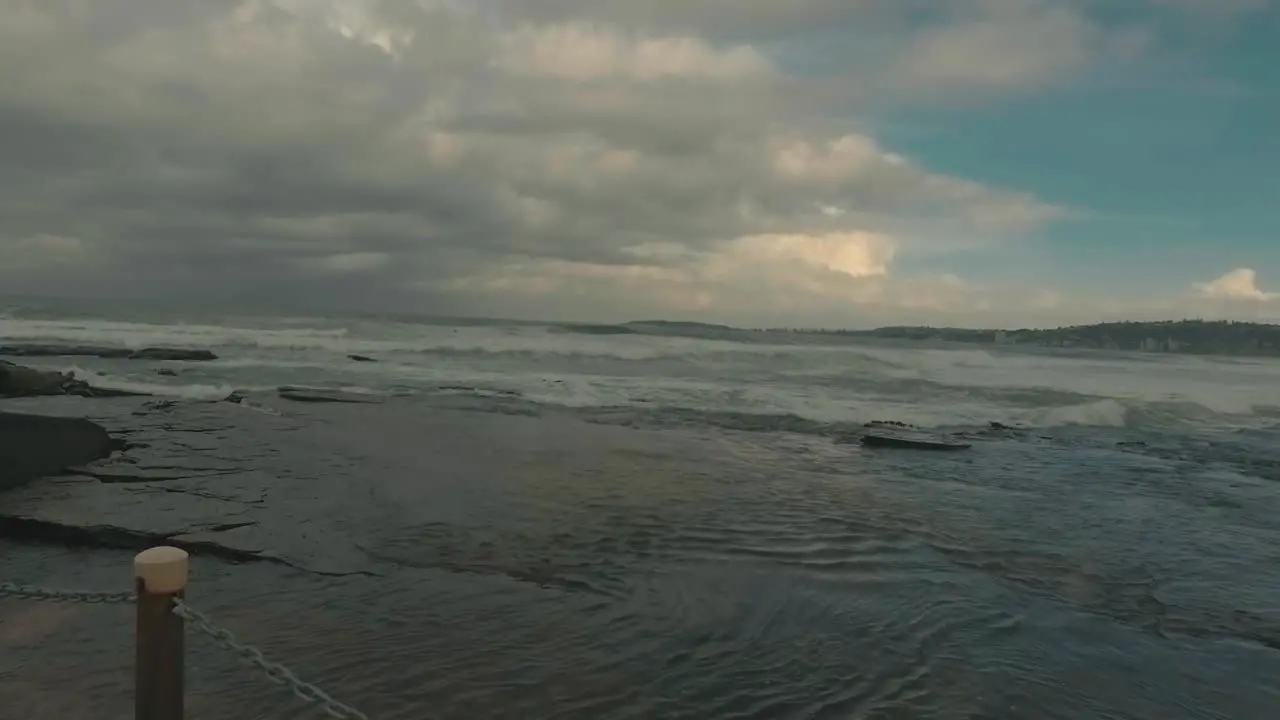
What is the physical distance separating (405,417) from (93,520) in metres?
8.34

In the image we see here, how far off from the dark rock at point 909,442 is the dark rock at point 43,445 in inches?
460

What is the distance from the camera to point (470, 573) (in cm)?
598

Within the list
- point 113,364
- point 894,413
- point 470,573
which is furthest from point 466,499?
point 113,364

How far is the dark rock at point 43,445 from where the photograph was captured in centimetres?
740

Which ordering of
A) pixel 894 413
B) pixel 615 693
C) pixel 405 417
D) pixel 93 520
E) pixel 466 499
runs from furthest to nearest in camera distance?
pixel 894 413
pixel 405 417
pixel 466 499
pixel 93 520
pixel 615 693

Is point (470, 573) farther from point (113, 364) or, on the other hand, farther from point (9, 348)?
point (9, 348)

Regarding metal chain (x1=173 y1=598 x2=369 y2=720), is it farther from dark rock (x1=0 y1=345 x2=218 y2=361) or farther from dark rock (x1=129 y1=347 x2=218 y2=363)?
dark rock (x1=0 y1=345 x2=218 y2=361)

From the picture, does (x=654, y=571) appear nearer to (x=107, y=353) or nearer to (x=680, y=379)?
(x=680, y=379)

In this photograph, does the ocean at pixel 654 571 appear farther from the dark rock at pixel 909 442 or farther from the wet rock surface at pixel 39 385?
the wet rock surface at pixel 39 385

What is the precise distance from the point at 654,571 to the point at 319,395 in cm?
1341

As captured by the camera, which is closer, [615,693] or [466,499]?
[615,693]

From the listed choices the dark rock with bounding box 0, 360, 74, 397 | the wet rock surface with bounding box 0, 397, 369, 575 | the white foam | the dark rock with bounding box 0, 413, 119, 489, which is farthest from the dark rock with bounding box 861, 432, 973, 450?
the dark rock with bounding box 0, 360, 74, 397

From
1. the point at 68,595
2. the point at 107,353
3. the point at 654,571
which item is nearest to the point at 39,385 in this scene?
the point at 654,571

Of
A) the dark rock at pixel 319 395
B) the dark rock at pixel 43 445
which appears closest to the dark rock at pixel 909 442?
the dark rock at pixel 319 395
